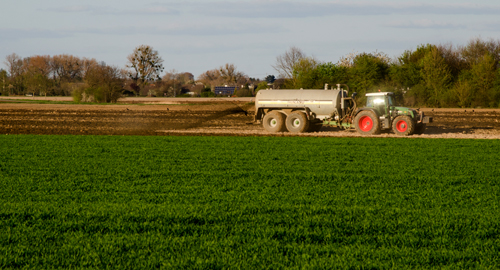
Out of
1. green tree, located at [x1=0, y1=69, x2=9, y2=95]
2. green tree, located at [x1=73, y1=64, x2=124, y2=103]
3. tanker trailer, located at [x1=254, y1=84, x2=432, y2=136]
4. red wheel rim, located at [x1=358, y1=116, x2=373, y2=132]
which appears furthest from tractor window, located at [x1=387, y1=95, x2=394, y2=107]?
green tree, located at [x1=0, y1=69, x2=9, y2=95]

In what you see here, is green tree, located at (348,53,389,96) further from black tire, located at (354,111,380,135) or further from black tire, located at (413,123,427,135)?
black tire, located at (354,111,380,135)

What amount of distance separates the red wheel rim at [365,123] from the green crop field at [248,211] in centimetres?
832

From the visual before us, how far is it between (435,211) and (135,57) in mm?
102165

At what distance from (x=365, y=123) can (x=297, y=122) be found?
3.58 meters

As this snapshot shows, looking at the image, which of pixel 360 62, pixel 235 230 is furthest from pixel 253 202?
pixel 360 62

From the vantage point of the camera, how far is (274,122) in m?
25.4

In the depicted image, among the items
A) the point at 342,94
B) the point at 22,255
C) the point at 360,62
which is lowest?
the point at 22,255

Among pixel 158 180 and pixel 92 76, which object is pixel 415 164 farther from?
pixel 92 76

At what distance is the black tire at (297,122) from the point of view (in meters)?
24.4

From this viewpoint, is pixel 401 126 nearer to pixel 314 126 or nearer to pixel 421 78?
pixel 314 126

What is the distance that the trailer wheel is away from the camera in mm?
25031

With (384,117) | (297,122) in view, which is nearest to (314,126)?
(297,122)

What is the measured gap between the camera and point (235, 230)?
6762 mm

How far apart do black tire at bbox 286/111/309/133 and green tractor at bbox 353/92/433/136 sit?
261 centimetres
